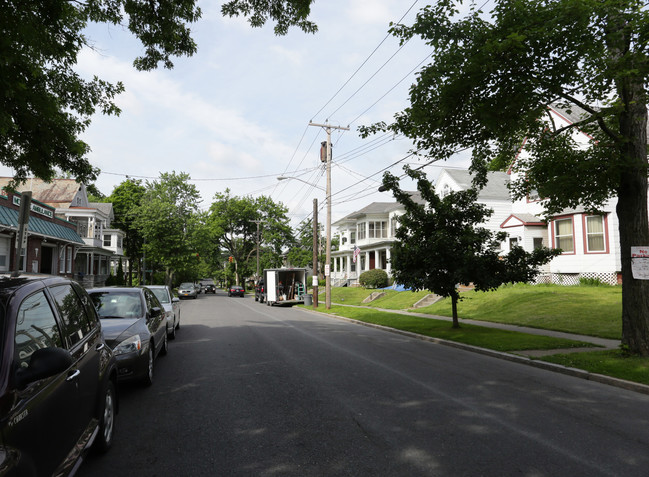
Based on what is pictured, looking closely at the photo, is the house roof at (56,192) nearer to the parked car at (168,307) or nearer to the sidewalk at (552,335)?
the parked car at (168,307)

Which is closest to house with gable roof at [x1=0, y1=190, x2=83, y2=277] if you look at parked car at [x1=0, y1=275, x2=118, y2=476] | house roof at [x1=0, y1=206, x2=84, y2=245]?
house roof at [x1=0, y1=206, x2=84, y2=245]

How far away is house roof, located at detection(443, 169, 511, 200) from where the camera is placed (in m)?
34.3

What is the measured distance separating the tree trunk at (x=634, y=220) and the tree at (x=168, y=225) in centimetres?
4448

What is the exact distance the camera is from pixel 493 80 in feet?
27.3

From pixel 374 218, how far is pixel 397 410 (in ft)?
131

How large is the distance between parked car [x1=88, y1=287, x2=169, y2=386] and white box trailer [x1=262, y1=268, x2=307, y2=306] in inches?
860

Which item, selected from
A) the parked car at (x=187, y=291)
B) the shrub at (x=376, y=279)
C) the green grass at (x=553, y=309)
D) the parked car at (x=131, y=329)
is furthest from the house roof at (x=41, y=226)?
the shrub at (x=376, y=279)

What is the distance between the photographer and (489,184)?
36000 mm

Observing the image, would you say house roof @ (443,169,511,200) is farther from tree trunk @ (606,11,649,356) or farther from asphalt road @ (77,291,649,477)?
asphalt road @ (77,291,649,477)

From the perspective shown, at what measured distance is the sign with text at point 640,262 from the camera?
867 centimetres

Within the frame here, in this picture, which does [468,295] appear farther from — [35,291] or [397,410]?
[35,291]

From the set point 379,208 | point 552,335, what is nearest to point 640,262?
point 552,335

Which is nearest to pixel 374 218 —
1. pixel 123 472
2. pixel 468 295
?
pixel 468 295

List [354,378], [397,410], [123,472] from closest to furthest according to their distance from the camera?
1. [123,472]
2. [397,410]
3. [354,378]
